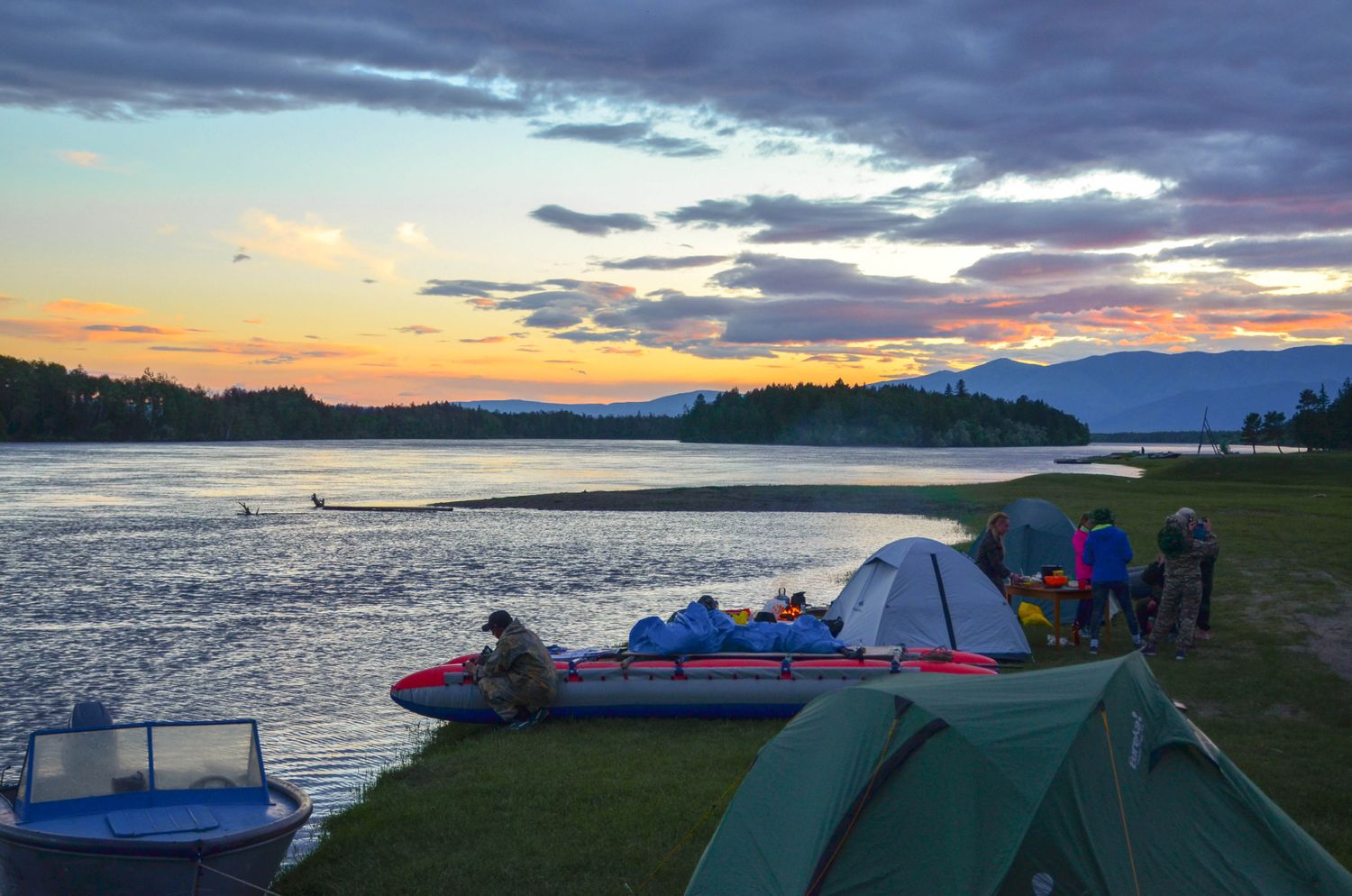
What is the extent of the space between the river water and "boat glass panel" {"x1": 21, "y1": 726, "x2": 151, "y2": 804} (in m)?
2.81

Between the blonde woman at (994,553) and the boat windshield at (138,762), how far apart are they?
12.6 meters

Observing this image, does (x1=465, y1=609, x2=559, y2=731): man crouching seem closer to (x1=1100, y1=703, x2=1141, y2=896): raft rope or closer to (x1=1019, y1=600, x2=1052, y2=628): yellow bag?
(x1=1100, y1=703, x2=1141, y2=896): raft rope

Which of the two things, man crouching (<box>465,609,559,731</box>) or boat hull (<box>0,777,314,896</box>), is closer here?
boat hull (<box>0,777,314,896</box>)

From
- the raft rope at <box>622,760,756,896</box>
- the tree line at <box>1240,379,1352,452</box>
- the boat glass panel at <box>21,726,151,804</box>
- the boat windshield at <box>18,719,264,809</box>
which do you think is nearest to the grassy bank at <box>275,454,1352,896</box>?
the raft rope at <box>622,760,756,896</box>

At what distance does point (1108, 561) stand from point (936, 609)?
280 cm

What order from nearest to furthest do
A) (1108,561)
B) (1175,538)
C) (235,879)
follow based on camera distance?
(235,879)
(1175,538)
(1108,561)

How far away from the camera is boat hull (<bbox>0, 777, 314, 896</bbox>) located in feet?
26.2

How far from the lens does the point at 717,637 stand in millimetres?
14461

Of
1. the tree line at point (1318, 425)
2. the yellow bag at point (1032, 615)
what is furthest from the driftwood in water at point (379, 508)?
the tree line at point (1318, 425)

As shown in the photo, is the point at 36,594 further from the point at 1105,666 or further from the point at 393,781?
the point at 1105,666

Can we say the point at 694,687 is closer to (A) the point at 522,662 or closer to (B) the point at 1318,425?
(A) the point at 522,662

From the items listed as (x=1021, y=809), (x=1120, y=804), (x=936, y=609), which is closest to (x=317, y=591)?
(x=936, y=609)

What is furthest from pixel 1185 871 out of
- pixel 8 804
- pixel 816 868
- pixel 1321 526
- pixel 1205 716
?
pixel 1321 526

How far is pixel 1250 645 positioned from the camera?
17.3 meters
